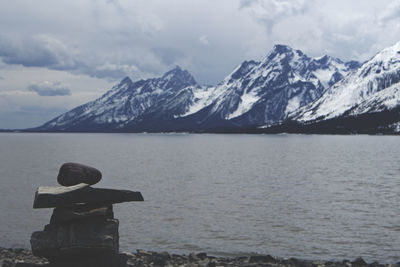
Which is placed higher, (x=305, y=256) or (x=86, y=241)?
(x=86, y=241)

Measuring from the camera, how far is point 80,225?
1814cm

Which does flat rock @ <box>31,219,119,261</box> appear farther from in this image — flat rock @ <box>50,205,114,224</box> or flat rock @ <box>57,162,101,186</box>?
flat rock @ <box>57,162,101,186</box>

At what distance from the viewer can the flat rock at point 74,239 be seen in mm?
17828

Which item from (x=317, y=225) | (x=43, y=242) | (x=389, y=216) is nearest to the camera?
(x=43, y=242)

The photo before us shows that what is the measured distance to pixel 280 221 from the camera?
44281mm

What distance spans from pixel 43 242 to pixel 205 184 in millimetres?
59914

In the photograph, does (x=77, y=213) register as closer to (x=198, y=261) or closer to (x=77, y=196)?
(x=77, y=196)

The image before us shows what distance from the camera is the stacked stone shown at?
17.8m

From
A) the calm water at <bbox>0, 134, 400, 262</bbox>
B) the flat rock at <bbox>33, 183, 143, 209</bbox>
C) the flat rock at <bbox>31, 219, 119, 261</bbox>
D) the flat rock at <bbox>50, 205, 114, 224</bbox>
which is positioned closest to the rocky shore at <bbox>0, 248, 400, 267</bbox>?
the calm water at <bbox>0, 134, 400, 262</bbox>

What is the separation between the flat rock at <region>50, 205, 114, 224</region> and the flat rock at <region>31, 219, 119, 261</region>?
0.23 metres

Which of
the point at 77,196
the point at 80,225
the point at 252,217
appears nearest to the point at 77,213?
the point at 80,225

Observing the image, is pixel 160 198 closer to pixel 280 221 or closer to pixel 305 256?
pixel 280 221

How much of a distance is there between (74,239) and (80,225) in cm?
57

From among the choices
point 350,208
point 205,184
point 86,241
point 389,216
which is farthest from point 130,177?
point 86,241
